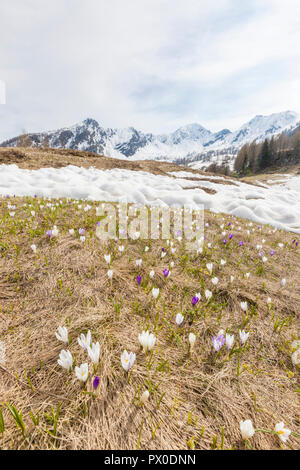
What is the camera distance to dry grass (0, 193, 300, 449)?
125cm

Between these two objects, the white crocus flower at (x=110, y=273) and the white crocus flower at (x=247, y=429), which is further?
the white crocus flower at (x=110, y=273)

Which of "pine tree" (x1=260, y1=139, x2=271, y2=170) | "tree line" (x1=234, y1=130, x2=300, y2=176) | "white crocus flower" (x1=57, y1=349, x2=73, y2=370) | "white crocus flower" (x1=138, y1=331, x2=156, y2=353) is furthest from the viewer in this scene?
"pine tree" (x1=260, y1=139, x2=271, y2=170)

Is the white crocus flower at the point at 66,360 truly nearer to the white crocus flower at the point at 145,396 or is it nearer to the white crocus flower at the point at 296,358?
the white crocus flower at the point at 145,396

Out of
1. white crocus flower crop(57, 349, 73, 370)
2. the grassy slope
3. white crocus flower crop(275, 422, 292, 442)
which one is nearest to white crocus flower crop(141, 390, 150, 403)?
the grassy slope

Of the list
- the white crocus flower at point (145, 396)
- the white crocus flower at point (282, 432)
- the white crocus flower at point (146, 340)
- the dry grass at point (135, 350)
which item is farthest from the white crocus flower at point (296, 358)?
the white crocus flower at point (145, 396)

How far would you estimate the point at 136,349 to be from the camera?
1774mm

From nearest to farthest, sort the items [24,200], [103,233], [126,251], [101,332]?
[101,332], [126,251], [103,233], [24,200]

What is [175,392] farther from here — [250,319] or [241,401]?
[250,319]

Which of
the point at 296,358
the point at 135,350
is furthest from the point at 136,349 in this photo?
the point at 296,358

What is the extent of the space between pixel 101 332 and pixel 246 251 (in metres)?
3.50

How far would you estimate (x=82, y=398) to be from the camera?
1.32 metres

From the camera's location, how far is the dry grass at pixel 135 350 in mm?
1253

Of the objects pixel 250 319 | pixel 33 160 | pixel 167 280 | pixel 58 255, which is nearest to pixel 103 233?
pixel 58 255

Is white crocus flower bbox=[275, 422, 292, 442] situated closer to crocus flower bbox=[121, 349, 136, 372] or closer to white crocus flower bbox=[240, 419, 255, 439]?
white crocus flower bbox=[240, 419, 255, 439]
